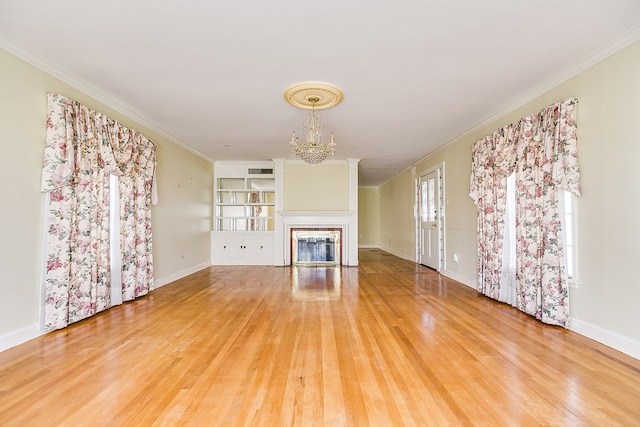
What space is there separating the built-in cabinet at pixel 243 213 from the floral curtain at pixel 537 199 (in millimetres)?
4582

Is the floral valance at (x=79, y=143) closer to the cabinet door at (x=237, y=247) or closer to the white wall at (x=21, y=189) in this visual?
the white wall at (x=21, y=189)

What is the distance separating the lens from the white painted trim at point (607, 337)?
7.29 feet

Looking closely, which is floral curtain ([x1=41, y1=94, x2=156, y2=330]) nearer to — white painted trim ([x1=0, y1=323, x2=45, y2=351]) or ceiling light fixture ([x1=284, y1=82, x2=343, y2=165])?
white painted trim ([x1=0, y1=323, x2=45, y2=351])

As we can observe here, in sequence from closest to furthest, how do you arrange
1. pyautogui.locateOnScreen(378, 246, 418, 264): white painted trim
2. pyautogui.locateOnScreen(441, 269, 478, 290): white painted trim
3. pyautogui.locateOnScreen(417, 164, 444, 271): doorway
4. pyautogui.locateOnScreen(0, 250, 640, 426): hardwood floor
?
pyautogui.locateOnScreen(0, 250, 640, 426): hardwood floor → pyautogui.locateOnScreen(441, 269, 478, 290): white painted trim → pyautogui.locateOnScreen(417, 164, 444, 271): doorway → pyautogui.locateOnScreen(378, 246, 418, 264): white painted trim

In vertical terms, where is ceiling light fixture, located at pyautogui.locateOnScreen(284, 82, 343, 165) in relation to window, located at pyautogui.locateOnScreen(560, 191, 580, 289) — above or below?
above

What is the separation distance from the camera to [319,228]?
6.70 m

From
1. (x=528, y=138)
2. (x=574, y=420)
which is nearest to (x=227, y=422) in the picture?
(x=574, y=420)

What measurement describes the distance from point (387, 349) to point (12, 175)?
3.40 m

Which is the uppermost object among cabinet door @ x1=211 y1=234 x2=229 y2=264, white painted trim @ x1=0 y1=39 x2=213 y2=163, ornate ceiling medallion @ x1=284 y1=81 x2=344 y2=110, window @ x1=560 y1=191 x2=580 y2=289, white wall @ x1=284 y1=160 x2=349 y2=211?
white painted trim @ x1=0 y1=39 x2=213 y2=163

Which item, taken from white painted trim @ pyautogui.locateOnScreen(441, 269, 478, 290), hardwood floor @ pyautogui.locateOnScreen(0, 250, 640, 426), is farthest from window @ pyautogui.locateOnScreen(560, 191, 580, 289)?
white painted trim @ pyautogui.locateOnScreen(441, 269, 478, 290)

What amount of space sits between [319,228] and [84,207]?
14.5ft

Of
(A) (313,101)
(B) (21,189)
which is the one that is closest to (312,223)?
(A) (313,101)

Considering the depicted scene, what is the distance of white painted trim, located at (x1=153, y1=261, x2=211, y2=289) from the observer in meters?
4.64

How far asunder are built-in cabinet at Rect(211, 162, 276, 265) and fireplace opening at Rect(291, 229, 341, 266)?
59 centimetres
